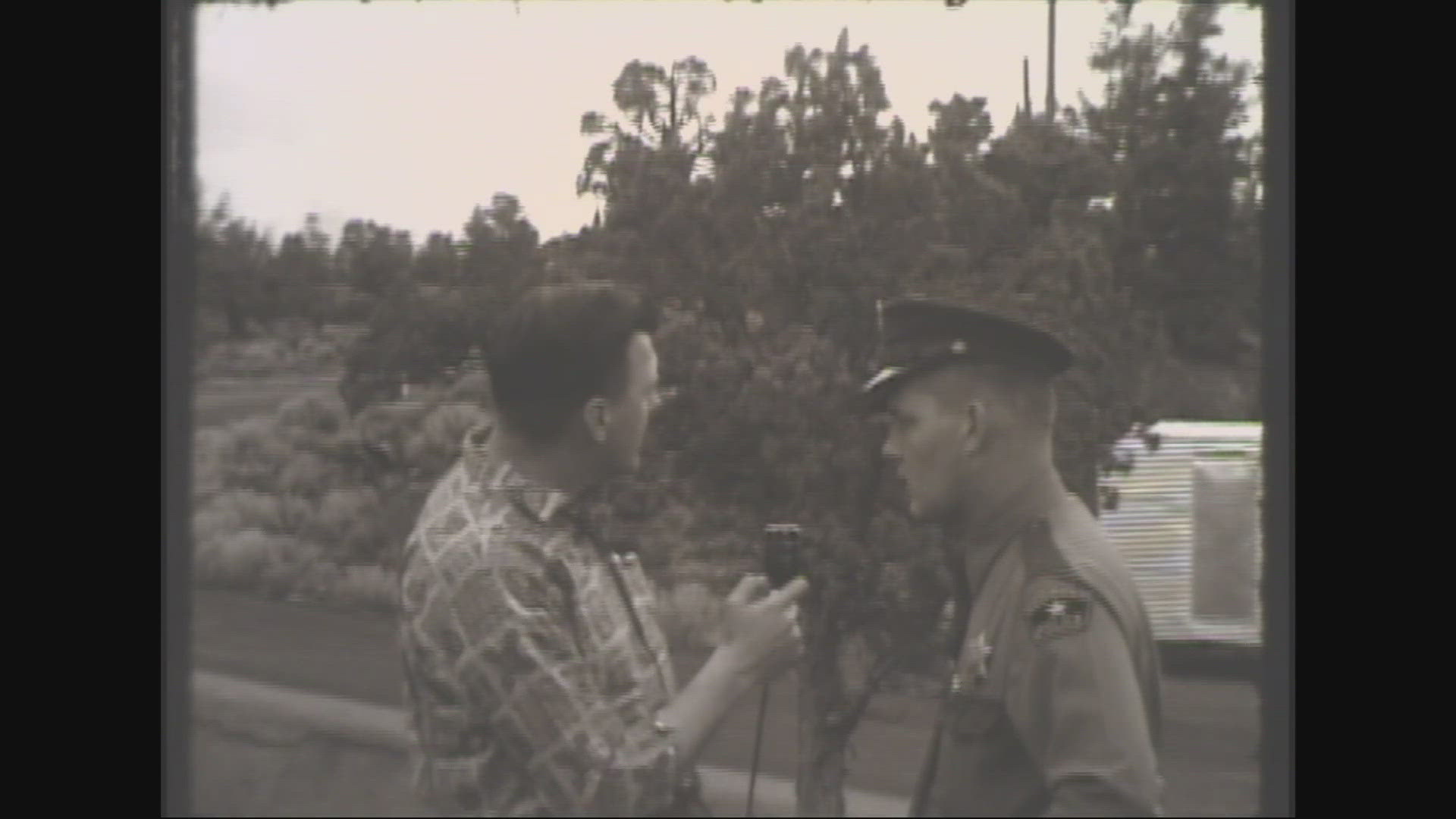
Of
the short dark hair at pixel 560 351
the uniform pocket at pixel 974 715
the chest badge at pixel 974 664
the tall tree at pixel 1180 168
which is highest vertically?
the tall tree at pixel 1180 168

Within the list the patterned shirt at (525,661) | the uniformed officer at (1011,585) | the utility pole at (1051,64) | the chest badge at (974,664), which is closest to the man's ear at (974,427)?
the uniformed officer at (1011,585)

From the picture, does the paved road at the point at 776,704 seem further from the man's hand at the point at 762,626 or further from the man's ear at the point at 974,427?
the man's ear at the point at 974,427

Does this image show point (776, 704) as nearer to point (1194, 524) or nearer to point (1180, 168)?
point (1194, 524)

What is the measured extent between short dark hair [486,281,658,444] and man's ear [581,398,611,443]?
2 cm

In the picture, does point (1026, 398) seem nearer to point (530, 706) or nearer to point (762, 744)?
point (762, 744)

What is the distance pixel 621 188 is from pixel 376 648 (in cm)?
141

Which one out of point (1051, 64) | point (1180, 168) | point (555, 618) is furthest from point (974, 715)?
point (1051, 64)

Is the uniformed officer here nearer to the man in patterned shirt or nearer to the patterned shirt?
the man in patterned shirt

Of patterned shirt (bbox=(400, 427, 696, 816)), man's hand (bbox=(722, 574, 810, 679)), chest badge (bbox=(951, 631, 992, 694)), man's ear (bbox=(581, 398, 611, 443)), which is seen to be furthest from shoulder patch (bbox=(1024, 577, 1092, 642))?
man's ear (bbox=(581, 398, 611, 443))

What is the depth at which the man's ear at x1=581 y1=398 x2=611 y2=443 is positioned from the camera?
5.01m

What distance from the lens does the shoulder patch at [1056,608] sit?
16.1ft

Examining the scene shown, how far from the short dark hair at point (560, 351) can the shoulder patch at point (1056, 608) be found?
1.22 m

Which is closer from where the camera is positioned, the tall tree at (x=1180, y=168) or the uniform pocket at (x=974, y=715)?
the uniform pocket at (x=974, y=715)

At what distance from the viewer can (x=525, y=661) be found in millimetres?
4840
